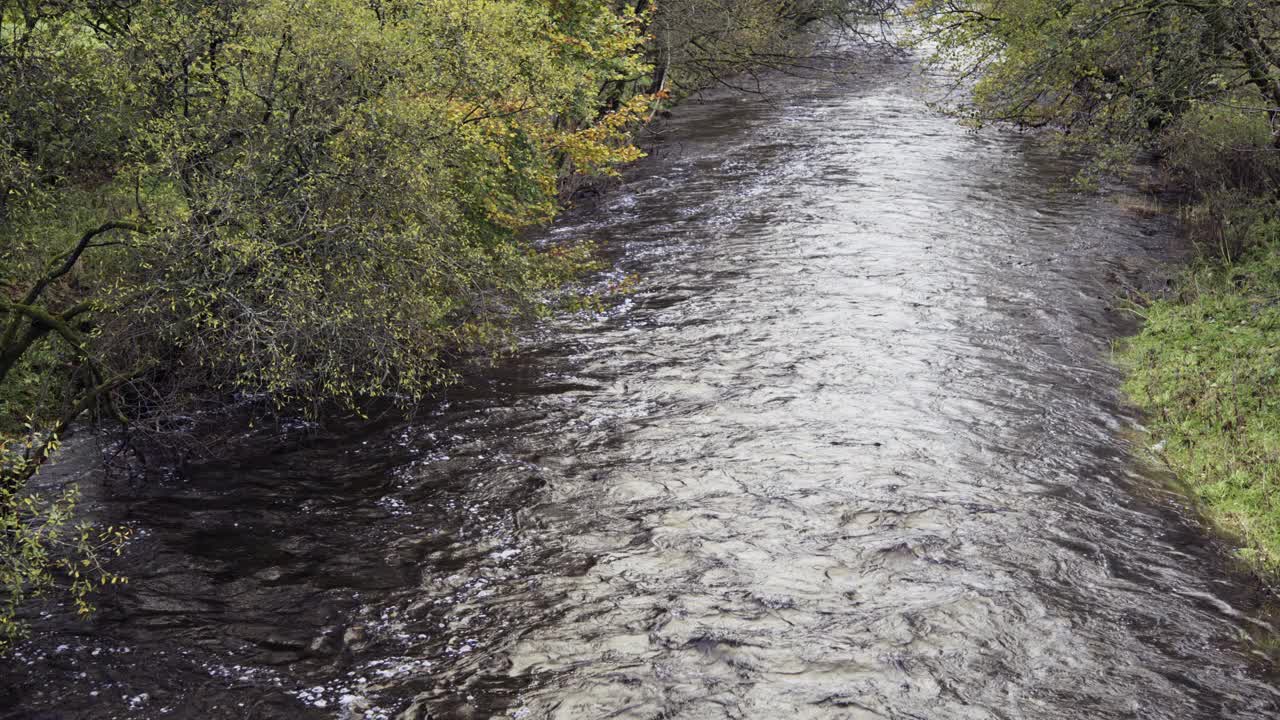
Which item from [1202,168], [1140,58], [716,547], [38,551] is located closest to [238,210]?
[38,551]

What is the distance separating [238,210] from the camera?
436 inches

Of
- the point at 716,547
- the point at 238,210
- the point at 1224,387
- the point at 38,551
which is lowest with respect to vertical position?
the point at 1224,387

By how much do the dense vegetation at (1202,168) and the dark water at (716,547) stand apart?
787 millimetres

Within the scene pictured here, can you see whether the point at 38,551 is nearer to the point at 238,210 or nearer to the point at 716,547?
the point at 238,210

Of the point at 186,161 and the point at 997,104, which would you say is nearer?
the point at 186,161

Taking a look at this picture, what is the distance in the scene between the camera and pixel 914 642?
30.5ft

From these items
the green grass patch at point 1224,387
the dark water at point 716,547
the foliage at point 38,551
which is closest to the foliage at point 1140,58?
the green grass patch at point 1224,387

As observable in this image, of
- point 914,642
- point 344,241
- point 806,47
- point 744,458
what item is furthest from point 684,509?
point 806,47

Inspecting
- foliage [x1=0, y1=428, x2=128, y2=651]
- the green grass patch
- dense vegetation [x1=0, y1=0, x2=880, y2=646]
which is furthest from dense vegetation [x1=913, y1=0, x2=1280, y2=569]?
foliage [x1=0, y1=428, x2=128, y2=651]

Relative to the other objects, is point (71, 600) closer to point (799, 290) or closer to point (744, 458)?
point (744, 458)

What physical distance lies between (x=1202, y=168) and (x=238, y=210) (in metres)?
18.3

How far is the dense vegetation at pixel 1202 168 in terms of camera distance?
12.9m

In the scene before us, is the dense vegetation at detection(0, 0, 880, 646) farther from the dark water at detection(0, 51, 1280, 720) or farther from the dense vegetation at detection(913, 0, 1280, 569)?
the dense vegetation at detection(913, 0, 1280, 569)

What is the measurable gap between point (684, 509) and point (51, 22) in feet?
30.2
